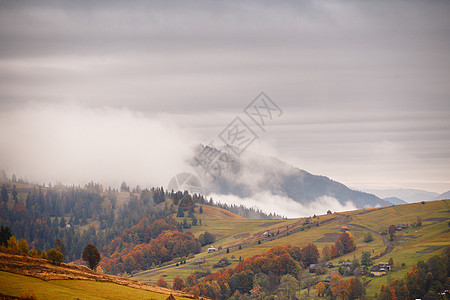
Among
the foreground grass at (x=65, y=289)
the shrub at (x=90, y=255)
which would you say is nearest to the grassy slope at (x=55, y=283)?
the foreground grass at (x=65, y=289)

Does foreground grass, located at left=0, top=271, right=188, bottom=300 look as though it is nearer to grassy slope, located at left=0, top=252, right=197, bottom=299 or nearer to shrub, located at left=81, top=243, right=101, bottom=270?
grassy slope, located at left=0, top=252, right=197, bottom=299

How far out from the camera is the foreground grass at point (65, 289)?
229 ft

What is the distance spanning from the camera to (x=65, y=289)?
262 feet

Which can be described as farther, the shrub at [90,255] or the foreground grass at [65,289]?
the shrub at [90,255]

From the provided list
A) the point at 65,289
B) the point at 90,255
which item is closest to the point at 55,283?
the point at 65,289

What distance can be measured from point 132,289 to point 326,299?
12050cm

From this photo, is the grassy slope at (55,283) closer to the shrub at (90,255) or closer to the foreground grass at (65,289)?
the foreground grass at (65,289)

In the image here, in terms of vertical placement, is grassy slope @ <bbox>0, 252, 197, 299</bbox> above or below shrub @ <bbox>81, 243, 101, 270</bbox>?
below

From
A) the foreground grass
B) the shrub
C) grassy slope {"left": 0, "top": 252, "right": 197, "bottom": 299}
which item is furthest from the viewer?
the shrub

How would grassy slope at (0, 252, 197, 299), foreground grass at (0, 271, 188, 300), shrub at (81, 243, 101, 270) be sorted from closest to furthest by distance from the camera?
1. foreground grass at (0, 271, 188, 300)
2. grassy slope at (0, 252, 197, 299)
3. shrub at (81, 243, 101, 270)

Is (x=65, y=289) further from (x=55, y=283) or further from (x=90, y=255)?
(x=90, y=255)

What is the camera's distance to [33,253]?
11731 centimetres

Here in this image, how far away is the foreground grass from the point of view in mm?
69875

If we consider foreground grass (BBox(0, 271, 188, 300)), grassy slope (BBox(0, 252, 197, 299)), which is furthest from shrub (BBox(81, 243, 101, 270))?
foreground grass (BBox(0, 271, 188, 300))
